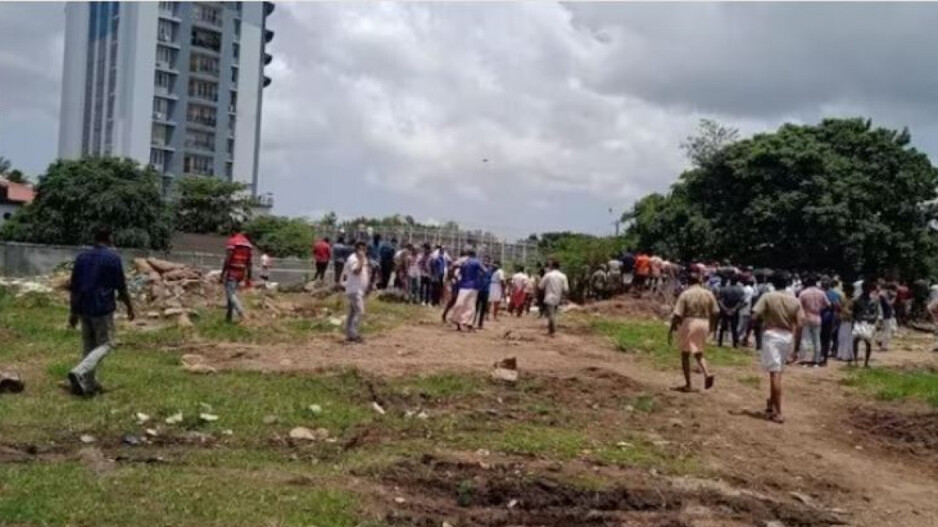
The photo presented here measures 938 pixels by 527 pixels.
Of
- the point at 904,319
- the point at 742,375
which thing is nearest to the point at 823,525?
the point at 742,375

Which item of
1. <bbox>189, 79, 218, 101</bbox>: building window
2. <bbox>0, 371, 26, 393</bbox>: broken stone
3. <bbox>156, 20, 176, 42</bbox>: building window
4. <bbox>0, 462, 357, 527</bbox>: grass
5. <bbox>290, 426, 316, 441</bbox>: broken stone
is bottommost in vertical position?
<bbox>0, 462, 357, 527</bbox>: grass

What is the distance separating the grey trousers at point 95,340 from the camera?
36.3 feet

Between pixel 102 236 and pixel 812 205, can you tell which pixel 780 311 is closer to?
pixel 102 236

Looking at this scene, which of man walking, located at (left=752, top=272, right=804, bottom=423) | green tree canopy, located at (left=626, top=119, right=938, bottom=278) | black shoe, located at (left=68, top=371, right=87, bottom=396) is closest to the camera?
black shoe, located at (left=68, top=371, right=87, bottom=396)

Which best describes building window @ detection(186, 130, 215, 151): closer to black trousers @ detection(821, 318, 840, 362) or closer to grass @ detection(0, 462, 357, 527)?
black trousers @ detection(821, 318, 840, 362)

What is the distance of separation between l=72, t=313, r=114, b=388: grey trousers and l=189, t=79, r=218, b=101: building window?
8345 cm

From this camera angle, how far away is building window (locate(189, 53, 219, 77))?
90875mm

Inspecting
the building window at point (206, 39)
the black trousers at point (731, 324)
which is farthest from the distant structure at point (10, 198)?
the black trousers at point (731, 324)

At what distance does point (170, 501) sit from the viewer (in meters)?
7.03

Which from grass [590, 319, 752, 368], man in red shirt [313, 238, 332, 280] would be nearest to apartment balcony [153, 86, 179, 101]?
man in red shirt [313, 238, 332, 280]

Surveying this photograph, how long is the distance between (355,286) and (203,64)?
8106 centimetres

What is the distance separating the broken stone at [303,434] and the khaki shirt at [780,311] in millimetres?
6087

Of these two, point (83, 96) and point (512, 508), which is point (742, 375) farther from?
point (83, 96)

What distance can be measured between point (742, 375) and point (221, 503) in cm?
1143
